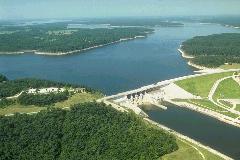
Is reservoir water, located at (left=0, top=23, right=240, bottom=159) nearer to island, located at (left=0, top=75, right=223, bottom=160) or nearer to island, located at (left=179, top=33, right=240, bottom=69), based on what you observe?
island, located at (left=179, top=33, right=240, bottom=69)

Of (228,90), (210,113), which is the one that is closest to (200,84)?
(228,90)

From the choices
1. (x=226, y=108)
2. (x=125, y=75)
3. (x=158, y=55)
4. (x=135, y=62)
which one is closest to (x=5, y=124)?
(x=226, y=108)

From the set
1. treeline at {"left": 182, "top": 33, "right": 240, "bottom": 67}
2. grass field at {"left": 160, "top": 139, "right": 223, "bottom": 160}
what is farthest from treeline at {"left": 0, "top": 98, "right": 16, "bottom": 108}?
treeline at {"left": 182, "top": 33, "right": 240, "bottom": 67}

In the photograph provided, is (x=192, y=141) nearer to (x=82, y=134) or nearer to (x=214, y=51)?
(x=82, y=134)

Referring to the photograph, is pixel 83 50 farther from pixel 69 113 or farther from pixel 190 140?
pixel 190 140

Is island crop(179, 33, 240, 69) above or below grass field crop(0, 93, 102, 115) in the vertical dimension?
below

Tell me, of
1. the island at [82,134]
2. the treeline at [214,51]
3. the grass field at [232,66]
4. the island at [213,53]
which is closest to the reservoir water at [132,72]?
the island at [213,53]
